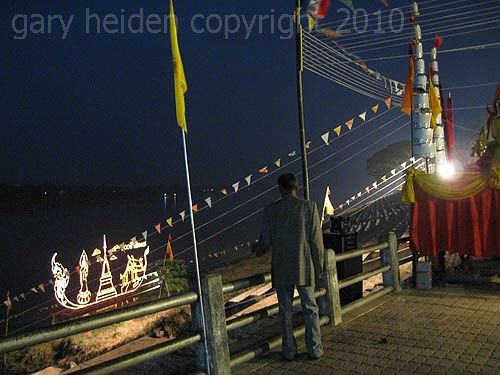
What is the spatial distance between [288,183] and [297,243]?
2.32 feet

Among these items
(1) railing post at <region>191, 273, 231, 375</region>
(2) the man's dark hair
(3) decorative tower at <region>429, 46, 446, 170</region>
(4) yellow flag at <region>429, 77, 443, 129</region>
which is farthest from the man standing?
(3) decorative tower at <region>429, 46, 446, 170</region>

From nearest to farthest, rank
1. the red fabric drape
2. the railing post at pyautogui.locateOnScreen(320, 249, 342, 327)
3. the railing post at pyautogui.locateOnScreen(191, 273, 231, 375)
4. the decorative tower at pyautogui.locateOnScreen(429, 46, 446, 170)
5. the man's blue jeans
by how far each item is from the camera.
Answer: the railing post at pyautogui.locateOnScreen(191, 273, 231, 375), the man's blue jeans, the railing post at pyautogui.locateOnScreen(320, 249, 342, 327), the red fabric drape, the decorative tower at pyautogui.locateOnScreen(429, 46, 446, 170)

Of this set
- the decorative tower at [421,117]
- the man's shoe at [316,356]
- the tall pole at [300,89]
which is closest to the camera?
the man's shoe at [316,356]

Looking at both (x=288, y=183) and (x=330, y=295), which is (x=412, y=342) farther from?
(x=288, y=183)

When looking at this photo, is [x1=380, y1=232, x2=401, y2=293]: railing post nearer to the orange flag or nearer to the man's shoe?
the man's shoe

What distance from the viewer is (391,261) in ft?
27.1

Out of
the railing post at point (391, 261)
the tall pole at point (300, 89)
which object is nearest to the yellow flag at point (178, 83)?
the railing post at point (391, 261)

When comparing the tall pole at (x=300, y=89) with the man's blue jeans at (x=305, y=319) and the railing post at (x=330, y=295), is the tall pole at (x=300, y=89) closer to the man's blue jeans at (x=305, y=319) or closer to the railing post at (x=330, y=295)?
the railing post at (x=330, y=295)

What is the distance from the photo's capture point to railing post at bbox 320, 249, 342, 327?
6.36 m

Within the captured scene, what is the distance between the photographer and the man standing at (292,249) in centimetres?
475

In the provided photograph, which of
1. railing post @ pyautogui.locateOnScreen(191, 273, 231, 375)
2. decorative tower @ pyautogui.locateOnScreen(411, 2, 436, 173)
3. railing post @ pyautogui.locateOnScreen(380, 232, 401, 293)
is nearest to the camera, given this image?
railing post @ pyautogui.locateOnScreen(191, 273, 231, 375)

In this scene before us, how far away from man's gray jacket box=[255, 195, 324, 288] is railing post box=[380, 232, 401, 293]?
12.8 ft

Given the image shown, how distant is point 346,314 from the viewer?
6922 mm

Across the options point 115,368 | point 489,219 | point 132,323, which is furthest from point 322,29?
point 132,323
